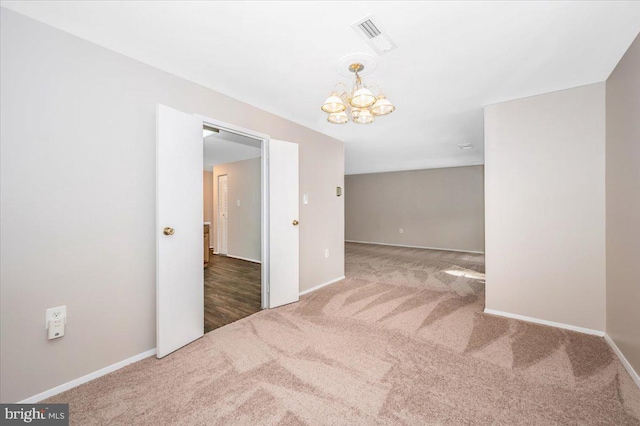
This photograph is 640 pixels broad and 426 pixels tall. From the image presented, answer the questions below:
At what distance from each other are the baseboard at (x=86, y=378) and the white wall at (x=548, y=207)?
3410 millimetres

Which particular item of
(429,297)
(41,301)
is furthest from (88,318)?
(429,297)

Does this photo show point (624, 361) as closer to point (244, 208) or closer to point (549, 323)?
point (549, 323)

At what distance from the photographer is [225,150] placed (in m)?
5.27

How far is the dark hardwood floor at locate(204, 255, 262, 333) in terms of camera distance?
2.86 metres

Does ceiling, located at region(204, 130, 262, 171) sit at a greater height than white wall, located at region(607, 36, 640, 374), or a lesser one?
greater

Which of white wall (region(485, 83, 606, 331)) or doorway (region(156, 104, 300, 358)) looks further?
white wall (region(485, 83, 606, 331))

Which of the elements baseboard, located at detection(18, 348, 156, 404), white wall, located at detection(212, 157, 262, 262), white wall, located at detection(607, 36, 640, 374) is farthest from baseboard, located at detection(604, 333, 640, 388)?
white wall, located at detection(212, 157, 262, 262)

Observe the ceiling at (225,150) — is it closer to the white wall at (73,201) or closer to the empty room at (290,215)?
the empty room at (290,215)

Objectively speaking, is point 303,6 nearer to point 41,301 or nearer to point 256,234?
point 41,301

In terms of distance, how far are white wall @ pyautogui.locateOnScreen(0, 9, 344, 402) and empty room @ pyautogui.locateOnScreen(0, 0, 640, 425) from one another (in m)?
0.01

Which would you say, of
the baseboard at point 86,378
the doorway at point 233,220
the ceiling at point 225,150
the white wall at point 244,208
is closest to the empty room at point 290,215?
the baseboard at point 86,378

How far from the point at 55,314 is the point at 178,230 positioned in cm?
87

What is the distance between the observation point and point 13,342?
150 centimetres

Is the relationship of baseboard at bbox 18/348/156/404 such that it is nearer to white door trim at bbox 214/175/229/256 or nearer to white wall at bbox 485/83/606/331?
white wall at bbox 485/83/606/331
